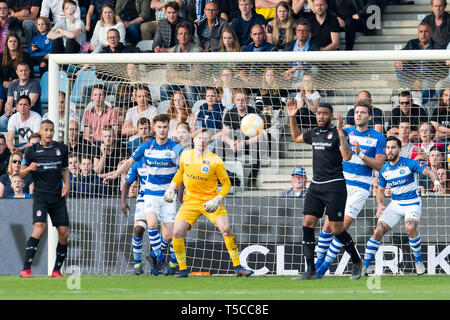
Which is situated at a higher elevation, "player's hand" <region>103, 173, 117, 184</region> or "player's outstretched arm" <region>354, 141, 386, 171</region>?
"player's outstretched arm" <region>354, 141, 386, 171</region>

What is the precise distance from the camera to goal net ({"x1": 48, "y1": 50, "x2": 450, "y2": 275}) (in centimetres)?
1292

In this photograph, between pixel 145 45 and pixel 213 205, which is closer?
pixel 213 205

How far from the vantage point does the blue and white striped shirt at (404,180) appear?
12.2 m

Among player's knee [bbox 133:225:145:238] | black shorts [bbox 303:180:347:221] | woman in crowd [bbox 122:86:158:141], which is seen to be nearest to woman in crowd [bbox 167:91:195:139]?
woman in crowd [bbox 122:86:158:141]

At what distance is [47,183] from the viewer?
12.1 meters

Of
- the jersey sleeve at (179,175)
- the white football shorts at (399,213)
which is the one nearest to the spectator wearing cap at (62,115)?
the jersey sleeve at (179,175)

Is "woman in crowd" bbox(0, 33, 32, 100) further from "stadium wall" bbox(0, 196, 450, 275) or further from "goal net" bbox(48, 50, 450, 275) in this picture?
"stadium wall" bbox(0, 196, 450, 275)

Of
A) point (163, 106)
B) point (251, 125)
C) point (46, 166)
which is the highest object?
point (163, 106)

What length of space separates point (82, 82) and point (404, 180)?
4.83 metres

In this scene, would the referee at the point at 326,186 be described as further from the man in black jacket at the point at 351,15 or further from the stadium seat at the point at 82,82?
the man in black jacket at the point at 351,15

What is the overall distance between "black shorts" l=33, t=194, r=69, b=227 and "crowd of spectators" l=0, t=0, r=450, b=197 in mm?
1088

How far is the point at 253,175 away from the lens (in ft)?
44.9

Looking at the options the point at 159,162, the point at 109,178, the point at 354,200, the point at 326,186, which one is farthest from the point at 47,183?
the point at 354,200

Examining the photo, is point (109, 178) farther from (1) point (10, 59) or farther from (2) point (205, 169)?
(1) point (10, 59)
